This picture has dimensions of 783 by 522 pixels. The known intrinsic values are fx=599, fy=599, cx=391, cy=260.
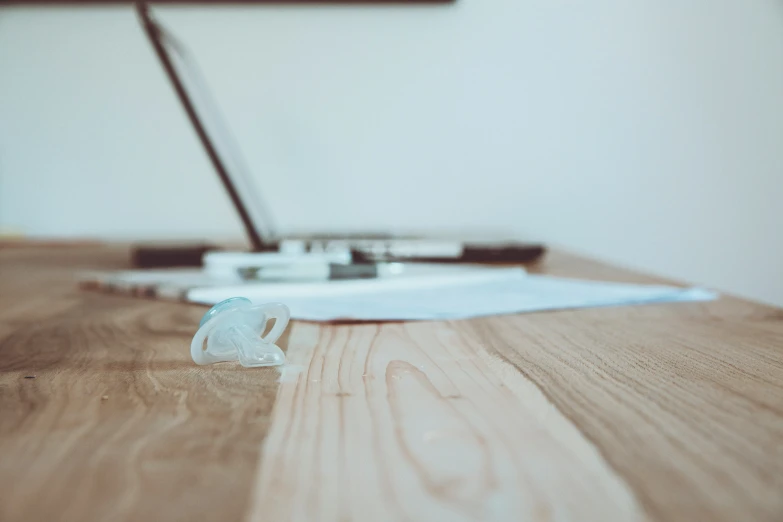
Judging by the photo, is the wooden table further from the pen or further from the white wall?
the white wall

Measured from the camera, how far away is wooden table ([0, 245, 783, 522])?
0.58 ft

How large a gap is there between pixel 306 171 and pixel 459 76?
0.33 m

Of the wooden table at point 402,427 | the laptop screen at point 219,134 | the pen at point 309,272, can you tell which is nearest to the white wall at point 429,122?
the laptop screen at point 219,134

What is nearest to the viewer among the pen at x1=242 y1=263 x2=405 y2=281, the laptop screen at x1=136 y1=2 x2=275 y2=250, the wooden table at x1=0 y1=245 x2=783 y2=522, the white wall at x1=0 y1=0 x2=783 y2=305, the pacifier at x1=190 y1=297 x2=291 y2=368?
the wooden table at x1=0 y1=245 x2=783 y2=522

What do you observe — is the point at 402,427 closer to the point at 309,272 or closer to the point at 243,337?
the point at 243,337

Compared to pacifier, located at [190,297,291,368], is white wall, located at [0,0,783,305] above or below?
above

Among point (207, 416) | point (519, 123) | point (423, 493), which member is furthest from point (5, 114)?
point (423, 493)

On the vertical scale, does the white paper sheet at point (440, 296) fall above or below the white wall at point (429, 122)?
below

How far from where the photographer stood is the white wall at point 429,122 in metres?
1.06

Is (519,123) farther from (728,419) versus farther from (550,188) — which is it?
(728,419)

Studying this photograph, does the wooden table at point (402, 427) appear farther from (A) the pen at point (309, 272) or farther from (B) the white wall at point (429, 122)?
(B) the white wall at point (429, 122)

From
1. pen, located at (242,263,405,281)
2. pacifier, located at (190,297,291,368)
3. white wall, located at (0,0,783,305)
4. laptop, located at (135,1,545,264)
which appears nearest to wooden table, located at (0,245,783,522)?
pacifier, located at (190,297,291,368)

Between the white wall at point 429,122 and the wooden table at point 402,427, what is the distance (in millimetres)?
721

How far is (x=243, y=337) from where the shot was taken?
331 millimetres
